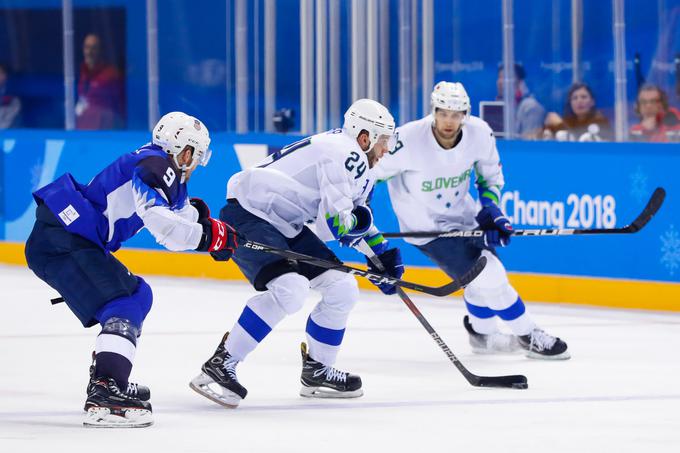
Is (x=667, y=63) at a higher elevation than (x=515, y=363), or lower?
higher

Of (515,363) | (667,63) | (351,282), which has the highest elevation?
(667,63)

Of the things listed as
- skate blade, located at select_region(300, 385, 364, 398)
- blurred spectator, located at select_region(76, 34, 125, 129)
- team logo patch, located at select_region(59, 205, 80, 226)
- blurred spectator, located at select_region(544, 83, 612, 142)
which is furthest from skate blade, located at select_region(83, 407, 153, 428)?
blurred spectator, located at select_region(76, 34, 125, 129)

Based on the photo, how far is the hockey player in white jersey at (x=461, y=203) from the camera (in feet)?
20.1

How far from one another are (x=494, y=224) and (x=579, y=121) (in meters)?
1.93

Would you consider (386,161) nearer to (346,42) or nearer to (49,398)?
(49,398)

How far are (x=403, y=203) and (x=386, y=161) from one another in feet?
0.75

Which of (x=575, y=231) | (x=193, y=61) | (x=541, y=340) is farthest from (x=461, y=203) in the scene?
(x=193, y=61)

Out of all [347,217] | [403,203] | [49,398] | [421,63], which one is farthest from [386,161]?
[421,63]

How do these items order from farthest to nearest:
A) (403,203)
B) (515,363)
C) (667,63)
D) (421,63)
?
1. (421,63)
2. (667,63)
3. (403,203)
4. (515,363)

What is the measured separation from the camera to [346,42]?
8781mm

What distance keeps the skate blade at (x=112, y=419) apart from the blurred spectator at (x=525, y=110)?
402cm

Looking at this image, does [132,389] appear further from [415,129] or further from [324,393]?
[415,129]

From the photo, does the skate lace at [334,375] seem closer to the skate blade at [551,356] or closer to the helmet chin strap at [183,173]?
the helmet chin strap at [183,173]

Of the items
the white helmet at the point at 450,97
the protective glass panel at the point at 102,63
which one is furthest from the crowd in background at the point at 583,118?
the white helmet at the point at 450,97
